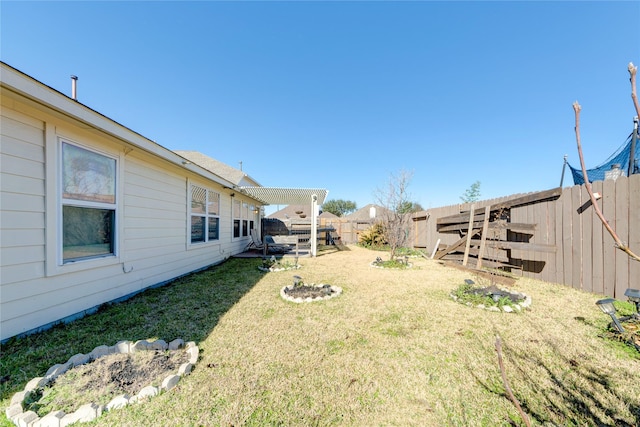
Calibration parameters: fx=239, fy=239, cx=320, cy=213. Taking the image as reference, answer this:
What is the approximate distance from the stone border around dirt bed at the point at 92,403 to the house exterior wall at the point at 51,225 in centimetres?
121

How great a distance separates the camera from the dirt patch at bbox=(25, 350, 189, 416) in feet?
6.00

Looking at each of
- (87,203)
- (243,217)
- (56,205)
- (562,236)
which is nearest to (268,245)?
(243,217)

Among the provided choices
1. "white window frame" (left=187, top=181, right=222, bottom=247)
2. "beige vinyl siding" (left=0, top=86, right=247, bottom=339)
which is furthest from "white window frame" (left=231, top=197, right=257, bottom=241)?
"beige vinyl siding" (left=0, top=86, right=247, bottom=339)

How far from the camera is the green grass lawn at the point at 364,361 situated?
1784 millimetres

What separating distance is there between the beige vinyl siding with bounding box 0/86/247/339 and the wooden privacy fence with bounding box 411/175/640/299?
770 cm

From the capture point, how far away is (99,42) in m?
5.55

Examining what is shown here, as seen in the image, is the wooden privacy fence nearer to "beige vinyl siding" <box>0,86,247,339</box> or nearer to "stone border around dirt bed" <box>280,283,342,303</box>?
"stone border around dirt bed" <box>280,283,342,303</box>

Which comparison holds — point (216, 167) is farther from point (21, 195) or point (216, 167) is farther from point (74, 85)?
point (21, 195)

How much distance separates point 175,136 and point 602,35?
53.0 feet

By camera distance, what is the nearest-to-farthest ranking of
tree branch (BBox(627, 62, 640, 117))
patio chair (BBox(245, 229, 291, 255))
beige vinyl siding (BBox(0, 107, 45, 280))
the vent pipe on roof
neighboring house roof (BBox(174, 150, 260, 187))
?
tree branch (BBox(627, 62, 640, 117)), beige vinyl siding (BBox(0, 107, 45, 280)), the vent pipe on roof, patio chair (BBox(245, 229, 291, 255)), neighboring house roof (BBox(174, 150, 260, 187))

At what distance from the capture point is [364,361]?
2.43 m

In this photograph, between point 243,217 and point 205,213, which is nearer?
point 205,213

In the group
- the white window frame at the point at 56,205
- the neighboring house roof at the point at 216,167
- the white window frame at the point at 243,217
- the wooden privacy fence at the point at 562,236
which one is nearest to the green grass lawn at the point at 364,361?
the wooden privacy fence at the point at 562,236

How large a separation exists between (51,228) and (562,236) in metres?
8.60
